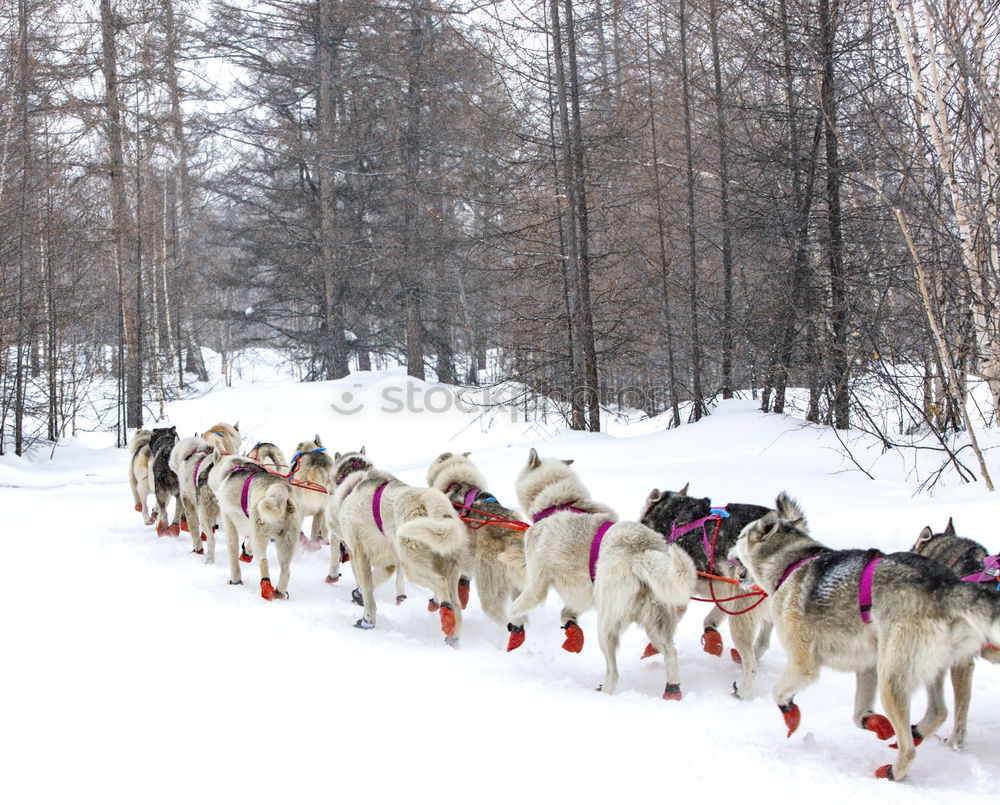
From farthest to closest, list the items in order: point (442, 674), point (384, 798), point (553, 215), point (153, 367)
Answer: point (153, 367)
point (553, 215)
point (442, 674)
point (384, 798)

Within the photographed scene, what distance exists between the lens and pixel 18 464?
47.3 ft

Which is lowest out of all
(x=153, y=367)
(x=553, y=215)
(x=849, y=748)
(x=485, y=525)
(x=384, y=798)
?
(x=849, y=748)

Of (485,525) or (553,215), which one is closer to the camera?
(485,525)

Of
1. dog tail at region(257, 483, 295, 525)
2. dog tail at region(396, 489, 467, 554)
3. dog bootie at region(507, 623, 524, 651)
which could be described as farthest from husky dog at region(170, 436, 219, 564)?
dog bootie at region(507, 623, 524, 651)

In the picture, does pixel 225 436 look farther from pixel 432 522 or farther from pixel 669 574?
pixel 669 574

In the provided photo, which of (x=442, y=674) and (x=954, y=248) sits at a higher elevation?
(x=954, y=248)

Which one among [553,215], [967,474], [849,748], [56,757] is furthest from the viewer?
[553,215]

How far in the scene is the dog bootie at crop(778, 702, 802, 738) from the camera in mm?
3812

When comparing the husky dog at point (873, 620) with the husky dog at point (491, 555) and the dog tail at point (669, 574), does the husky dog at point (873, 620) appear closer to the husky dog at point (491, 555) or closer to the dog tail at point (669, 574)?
the dog tail at point (669, 574)

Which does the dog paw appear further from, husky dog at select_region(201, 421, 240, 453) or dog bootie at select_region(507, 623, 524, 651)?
husky dog at select_region(201, 421, 240, 453)

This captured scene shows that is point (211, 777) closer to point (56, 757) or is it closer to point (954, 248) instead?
point (56, 757)

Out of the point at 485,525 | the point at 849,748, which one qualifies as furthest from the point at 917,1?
the point at 849,748

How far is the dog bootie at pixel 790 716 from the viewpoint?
381 centimetres

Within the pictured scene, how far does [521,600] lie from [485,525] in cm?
82
